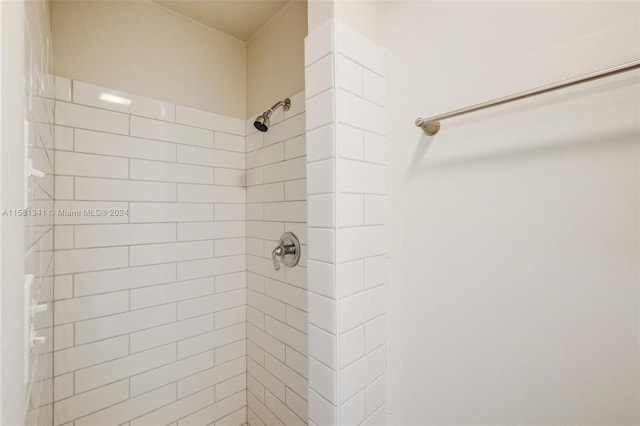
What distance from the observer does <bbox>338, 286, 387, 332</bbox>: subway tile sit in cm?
76

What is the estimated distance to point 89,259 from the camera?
3.61 feet

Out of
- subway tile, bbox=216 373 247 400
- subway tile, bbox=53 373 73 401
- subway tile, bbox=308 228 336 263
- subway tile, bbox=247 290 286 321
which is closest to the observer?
subway tile, bbox=308 228 336 263

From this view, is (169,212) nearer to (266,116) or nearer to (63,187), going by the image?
(63,187)

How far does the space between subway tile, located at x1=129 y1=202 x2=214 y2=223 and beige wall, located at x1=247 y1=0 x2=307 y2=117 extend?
604 mm

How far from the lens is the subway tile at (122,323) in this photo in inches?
43.0

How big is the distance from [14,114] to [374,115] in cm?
79

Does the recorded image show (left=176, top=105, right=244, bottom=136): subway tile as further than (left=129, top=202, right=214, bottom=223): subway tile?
Yes

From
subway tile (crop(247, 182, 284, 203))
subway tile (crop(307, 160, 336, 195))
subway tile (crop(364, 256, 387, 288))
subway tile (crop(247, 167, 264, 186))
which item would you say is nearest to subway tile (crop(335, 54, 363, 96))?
subway tile (crop(307, 160, 336, 195))

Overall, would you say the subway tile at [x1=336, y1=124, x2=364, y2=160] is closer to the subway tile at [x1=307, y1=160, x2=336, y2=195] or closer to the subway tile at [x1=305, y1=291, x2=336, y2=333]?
the subway tile at [x1=307, y1=160, x2=336, y2=195]

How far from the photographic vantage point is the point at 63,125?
1.06 metres

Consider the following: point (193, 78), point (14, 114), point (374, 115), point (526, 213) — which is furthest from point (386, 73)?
point (193, 78)

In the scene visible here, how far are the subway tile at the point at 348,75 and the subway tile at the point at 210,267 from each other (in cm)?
110

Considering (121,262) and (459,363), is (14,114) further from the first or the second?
(459,363)

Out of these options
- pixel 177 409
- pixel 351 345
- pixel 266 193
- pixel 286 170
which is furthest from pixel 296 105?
pixel 177 409
